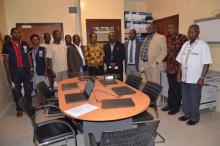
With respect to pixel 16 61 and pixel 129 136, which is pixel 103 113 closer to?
pixel 129 136

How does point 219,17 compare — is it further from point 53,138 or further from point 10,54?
point 10,54

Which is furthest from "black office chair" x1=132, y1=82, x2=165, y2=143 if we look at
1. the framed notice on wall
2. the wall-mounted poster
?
the wall-mounted poster

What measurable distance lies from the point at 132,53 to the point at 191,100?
5.46 ft

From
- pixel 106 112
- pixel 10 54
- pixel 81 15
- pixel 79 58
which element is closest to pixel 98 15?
pixel 81 15

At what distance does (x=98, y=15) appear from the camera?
529 cm

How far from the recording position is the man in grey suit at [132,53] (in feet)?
14.4

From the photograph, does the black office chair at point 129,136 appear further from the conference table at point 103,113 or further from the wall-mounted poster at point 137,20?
the wall-mounted poster at point 137,20

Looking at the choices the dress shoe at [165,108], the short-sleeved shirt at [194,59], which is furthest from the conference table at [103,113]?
the dress shoe at [165,108]

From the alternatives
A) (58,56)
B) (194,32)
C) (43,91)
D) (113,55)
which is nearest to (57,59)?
(58,56)

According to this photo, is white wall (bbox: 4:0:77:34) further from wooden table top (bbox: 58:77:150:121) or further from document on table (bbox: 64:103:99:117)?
document on table (bbox: 64:103:99:117)

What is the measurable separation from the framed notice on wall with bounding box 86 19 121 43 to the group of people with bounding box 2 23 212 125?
2.95ft

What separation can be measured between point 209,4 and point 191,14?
51cm

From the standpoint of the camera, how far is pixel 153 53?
3.94 m

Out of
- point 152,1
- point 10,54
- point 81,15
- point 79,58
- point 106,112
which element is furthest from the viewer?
point 152,1
